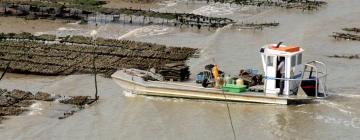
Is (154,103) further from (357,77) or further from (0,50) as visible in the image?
(0,50)

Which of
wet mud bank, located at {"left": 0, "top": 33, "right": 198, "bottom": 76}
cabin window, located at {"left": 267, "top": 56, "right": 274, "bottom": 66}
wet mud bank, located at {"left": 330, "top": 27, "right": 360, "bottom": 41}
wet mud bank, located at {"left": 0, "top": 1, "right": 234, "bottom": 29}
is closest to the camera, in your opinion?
cabin window, located at {"left": 267, "top": 56, "right": 274, "bottom": 66}

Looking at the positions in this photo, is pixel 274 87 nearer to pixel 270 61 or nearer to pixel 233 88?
pixel 270 61

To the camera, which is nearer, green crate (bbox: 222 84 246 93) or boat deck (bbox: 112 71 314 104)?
boat deck (bbox: 112 71 314 104)

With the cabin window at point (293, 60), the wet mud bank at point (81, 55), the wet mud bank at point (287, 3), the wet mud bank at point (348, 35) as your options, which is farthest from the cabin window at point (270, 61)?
the wet mud bank at point (287, 3)

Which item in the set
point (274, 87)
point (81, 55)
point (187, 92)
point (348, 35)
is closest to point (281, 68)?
point (274, 87)

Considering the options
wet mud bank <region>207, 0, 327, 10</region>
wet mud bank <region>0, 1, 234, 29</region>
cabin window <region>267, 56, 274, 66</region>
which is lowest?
cabin window <region>267, 56, 274, 66</region>

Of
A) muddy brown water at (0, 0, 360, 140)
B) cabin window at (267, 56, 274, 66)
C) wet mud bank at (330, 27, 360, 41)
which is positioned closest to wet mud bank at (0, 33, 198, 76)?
muddy brown water at (0, 0, 360, 140)

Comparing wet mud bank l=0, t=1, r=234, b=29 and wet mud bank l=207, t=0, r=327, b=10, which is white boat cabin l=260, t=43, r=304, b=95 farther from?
wet mud bank l=207, t=0, r=327, b=10
